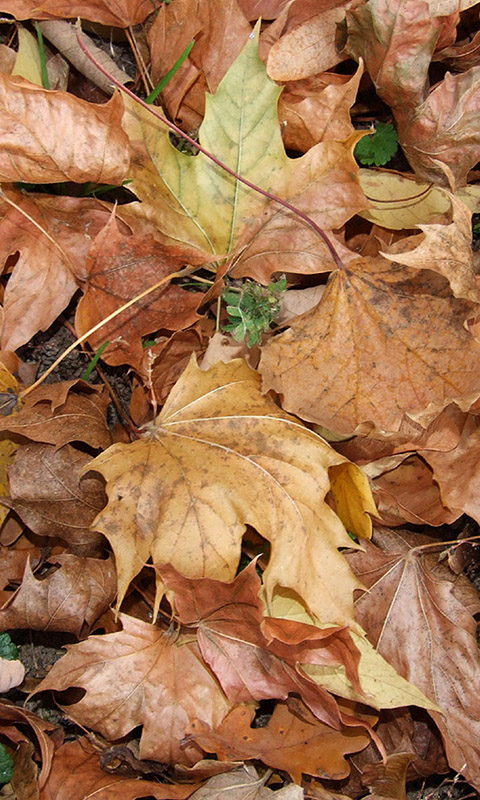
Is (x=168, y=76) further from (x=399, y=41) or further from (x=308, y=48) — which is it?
(x=399, y=41)

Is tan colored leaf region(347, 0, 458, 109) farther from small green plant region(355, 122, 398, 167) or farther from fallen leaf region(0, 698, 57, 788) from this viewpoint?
fallen leaf region(0, 698, 57, 788)

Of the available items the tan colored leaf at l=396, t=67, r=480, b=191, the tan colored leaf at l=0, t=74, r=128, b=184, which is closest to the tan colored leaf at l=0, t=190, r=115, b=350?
the tan colored leaf at l=0, t=74, r=128, b=184

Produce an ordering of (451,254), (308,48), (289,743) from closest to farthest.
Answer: (451,254) → (289,743) → (308,48)

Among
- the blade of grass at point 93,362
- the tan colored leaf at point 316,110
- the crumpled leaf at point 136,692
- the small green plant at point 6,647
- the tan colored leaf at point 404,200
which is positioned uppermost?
the tan colored leaf at point 316,110

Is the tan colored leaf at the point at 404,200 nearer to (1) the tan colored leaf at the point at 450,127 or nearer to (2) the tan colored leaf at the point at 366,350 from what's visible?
(1) the tan colored leaf at the point at 450,127

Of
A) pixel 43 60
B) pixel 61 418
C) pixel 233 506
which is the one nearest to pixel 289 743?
pixel 233 506

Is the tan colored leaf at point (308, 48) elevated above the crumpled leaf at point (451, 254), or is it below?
above

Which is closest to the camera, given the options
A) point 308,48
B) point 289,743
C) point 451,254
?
point 451,254

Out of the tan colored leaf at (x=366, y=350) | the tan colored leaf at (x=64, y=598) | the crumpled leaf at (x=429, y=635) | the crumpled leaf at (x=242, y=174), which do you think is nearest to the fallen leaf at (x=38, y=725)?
the tan colored leaf at (x=64, y=598)
